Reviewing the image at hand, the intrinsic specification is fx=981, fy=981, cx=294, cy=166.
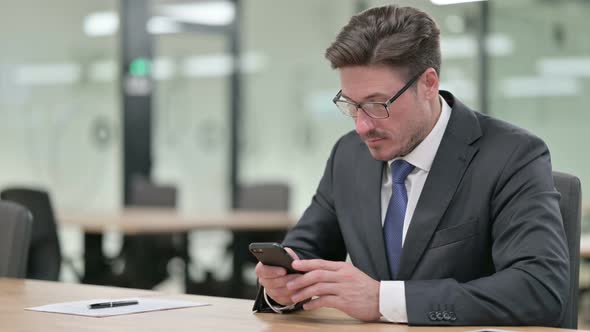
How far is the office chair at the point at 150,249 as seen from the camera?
680 cm

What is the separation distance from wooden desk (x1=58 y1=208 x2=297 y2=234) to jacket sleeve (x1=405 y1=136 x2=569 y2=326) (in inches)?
157

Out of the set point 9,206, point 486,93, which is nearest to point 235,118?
point 486,93

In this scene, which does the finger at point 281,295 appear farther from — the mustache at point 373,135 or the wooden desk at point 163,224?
the wooden desk at point 163,224

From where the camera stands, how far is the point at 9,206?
3354 mm

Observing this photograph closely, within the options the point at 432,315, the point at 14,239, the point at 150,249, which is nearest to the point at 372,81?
the point at 432,315

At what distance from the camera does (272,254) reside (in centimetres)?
238

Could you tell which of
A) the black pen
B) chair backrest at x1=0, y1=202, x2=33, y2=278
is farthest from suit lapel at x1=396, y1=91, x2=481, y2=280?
chair backrest at x1=0, y1=202, x2=33, y2=278

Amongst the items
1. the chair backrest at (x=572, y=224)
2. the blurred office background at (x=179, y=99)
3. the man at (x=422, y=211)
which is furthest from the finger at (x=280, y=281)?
the blurred office background at (x=179, y=99)

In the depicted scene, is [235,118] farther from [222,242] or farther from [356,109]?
[356,109]

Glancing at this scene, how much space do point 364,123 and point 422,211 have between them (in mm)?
285

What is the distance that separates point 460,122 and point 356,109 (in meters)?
0.33

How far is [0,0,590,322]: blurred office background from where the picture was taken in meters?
8.96

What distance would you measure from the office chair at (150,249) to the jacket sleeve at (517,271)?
14.6 ft

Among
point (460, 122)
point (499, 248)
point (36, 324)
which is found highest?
point (460, 122)
